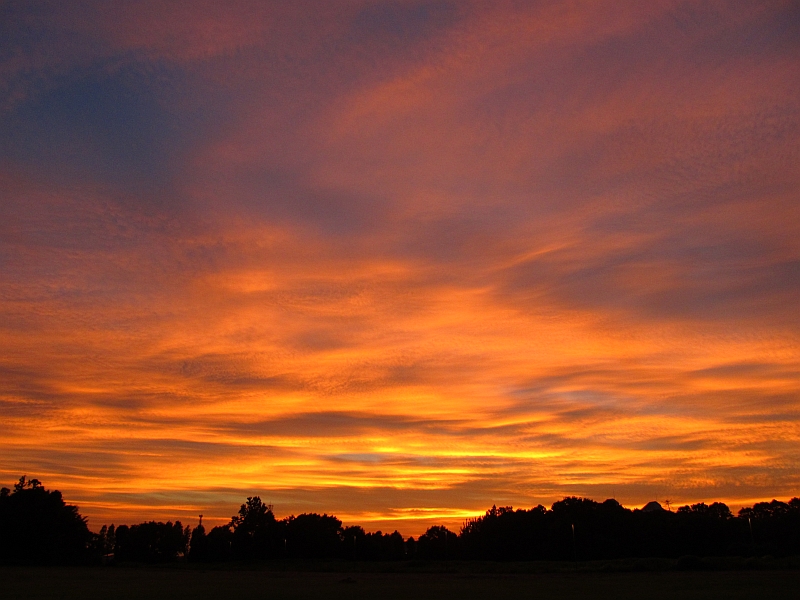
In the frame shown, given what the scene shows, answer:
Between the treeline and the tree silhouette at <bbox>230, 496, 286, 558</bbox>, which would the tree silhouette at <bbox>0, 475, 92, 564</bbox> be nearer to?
the treeline

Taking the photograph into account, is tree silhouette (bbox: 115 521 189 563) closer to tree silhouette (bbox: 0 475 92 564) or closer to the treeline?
the treeline

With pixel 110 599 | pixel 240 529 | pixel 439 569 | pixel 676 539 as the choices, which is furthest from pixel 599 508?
pixel 110 599

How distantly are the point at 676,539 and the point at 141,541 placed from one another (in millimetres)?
106316

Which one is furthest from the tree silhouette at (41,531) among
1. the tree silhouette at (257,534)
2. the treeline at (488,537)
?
the tree silhouette at (257,534)

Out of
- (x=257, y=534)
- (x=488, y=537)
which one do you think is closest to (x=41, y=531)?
(x=257, y=534)

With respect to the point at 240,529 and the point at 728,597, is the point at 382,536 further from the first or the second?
the point at 728,597

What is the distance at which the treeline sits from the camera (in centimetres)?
9544

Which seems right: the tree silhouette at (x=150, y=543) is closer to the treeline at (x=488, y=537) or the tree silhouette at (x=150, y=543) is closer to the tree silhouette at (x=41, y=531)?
the treeline at (x=488, y=537)

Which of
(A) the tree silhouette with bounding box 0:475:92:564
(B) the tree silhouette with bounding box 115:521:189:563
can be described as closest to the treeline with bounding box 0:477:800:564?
(A) the tree silhouette with bounding box 0:475:92:564

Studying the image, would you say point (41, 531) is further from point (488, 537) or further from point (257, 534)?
point (488, 537)

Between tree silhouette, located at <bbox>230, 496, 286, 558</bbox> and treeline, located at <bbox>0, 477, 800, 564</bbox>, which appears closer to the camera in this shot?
treeline, located at <bbox>0, 477, 800, 564</bbox>

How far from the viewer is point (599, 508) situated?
348 feet

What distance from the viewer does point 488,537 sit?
111 m

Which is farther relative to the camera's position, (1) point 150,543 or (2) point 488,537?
(1) point 150,543
